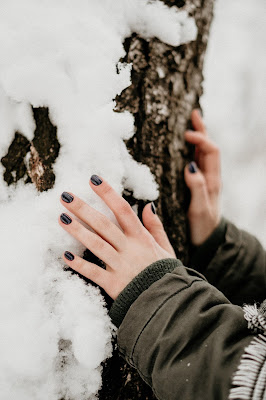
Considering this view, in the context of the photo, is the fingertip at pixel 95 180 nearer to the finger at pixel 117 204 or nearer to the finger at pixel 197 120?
the finger at pixel 117 204

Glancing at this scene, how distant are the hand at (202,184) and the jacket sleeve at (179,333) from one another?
462mm

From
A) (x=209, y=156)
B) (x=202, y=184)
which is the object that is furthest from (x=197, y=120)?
(x=202, y=184)

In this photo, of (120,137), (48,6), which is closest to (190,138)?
(120,137)

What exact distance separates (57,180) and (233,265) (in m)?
0.84

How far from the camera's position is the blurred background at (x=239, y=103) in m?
6.52

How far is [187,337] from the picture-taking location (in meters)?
0.75

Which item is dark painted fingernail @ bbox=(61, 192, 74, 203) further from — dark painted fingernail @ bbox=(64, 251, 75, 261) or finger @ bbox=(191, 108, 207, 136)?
finger @ bbox=(191, 108, 207, 136)

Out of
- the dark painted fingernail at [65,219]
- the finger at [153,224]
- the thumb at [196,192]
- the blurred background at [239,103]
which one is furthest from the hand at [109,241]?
the blurred background at [239,103]

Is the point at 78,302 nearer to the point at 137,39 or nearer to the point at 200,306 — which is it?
the point at 200,306

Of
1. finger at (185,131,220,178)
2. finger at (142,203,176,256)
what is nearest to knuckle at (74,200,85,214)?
finger at (142,203,176,256)

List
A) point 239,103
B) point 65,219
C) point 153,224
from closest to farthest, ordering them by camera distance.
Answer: point 65,219
point 153,224
point 239,103

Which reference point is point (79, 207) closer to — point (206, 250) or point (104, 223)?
point (104, 223)

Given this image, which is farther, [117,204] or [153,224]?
[153,224]

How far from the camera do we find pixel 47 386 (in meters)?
0.81
